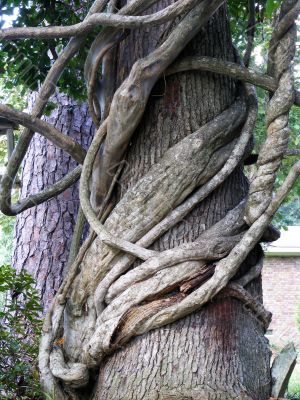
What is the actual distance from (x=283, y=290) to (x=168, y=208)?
1330cm

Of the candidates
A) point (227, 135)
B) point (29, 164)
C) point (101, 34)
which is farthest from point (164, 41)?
point (29, 164)

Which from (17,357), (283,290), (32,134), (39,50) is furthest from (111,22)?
(283,290)

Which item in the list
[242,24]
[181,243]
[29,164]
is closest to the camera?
[181,243]

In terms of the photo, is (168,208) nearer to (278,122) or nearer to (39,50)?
(278,122)

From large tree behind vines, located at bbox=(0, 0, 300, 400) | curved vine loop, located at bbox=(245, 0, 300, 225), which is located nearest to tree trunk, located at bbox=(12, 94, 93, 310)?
large tree behind vines, located at bbox=(0, 0, 300, 400)

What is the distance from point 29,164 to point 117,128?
7.95 feet

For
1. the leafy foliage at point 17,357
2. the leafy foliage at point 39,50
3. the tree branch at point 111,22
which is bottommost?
the leafy foliage at point 17,357

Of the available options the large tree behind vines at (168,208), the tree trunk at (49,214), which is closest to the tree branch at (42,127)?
the large tree behind vines at (168,208)

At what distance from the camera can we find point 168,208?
2426 millimetres

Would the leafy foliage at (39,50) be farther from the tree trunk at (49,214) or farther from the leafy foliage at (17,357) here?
the leafy foliage at (17,357)

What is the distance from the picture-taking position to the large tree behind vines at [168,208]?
7.38ft

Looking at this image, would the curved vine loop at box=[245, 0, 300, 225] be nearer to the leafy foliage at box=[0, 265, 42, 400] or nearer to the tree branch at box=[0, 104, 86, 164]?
the tree branch at box=[0, 104, 86, 164]

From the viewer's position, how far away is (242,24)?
4324mm

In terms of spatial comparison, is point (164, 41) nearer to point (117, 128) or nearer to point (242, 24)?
point (117, 128)
